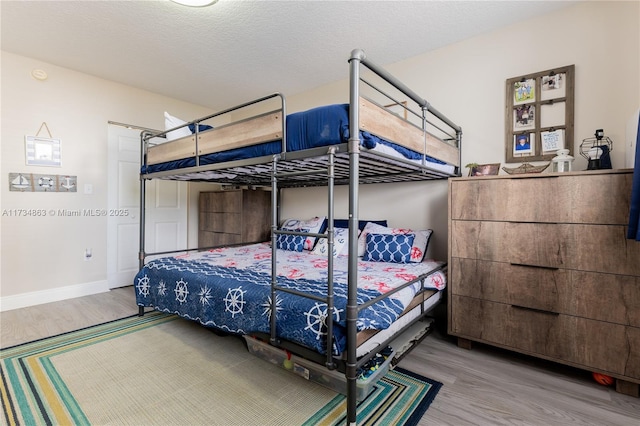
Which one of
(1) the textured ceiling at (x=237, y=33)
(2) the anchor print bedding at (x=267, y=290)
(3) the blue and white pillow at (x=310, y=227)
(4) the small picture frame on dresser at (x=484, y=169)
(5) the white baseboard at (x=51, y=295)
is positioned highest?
(1) the textured ceiling at (x=237, y=33)

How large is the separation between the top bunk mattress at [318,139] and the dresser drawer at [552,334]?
113 cm

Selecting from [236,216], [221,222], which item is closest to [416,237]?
[236,216]

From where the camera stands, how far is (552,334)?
1.87 m

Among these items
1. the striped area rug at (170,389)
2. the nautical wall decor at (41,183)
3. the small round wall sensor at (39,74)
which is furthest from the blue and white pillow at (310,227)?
the small round wall sensor at (39,74)

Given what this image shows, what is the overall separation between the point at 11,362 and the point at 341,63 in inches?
142

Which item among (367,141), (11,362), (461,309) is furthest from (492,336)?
(11,362)

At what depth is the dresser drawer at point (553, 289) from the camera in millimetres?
1689

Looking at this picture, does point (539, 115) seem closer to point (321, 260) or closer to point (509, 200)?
point (509, 200)

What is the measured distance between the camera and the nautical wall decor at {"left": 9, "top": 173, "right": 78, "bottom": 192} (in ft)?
9.85

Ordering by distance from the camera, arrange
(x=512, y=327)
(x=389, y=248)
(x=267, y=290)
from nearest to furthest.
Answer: (x=267, y=290), (x=512, y=327), (x=389, y=248)

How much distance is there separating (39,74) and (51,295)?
233 cm

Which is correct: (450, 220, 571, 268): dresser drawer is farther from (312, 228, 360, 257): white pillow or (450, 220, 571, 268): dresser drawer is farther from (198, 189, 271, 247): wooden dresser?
(198, 189, 271, 247): wooden dresser

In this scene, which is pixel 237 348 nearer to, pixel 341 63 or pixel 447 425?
pixel 447 425

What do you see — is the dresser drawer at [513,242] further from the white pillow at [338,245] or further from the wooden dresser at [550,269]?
the white pillow at [338,245]
